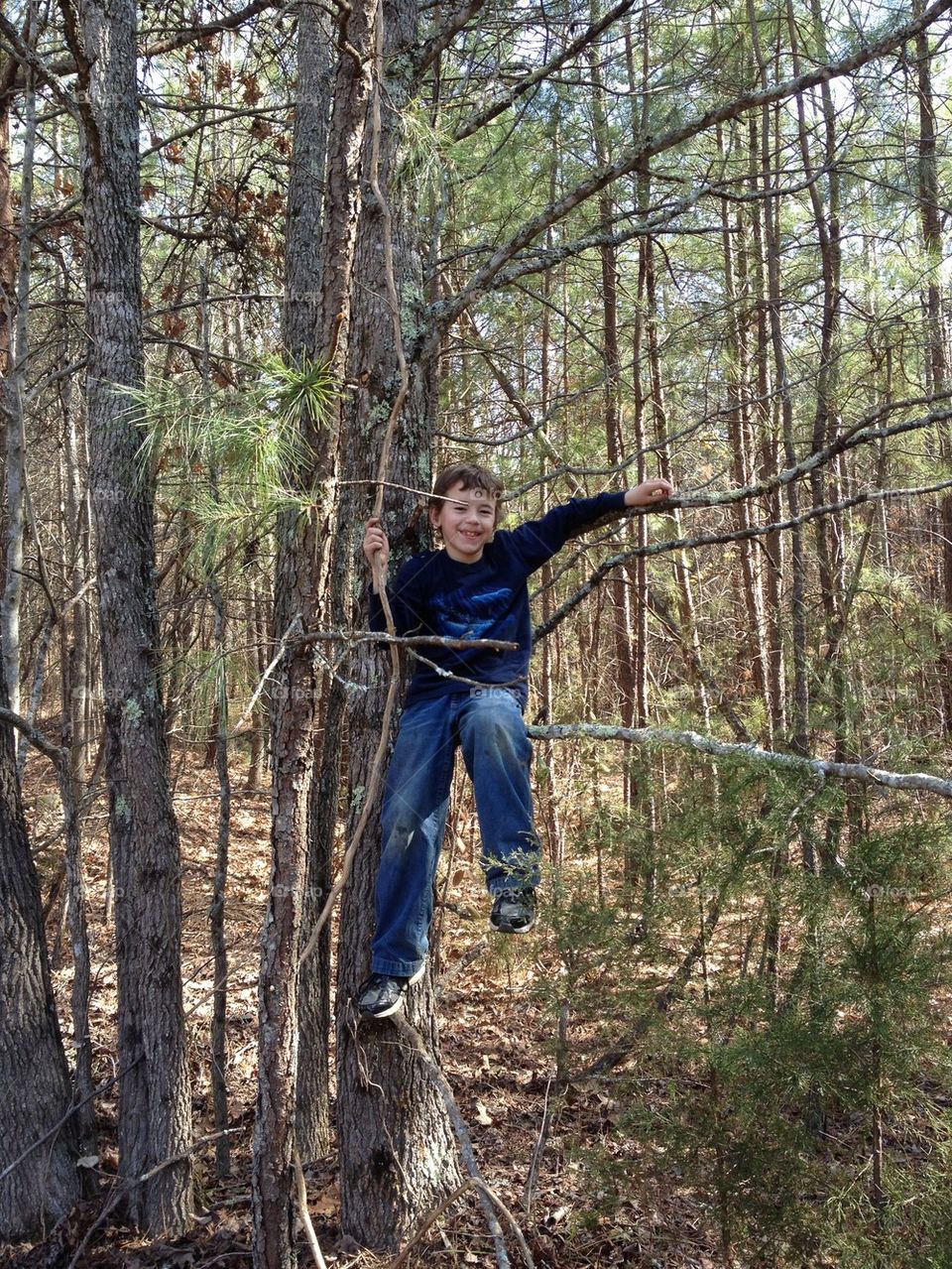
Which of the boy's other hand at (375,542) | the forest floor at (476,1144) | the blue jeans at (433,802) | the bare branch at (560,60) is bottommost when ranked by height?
the forest floor at (476,1144)

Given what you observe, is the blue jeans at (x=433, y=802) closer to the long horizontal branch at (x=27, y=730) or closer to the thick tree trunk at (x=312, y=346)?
the thick tree trunk at (x=312, y=346)

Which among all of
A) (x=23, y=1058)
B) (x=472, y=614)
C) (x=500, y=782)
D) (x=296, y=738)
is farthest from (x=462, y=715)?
(x=23, y=1058)

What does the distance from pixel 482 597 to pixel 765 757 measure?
→ 104 cm

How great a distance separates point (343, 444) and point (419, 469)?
28 centimetres

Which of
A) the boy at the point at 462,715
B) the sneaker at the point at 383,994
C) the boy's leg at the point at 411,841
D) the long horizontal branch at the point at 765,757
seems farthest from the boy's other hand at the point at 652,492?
the sneaker at the point at 383,994

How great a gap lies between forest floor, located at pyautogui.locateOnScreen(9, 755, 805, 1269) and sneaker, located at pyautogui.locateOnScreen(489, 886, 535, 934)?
30 cm

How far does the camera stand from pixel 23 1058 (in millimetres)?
3703

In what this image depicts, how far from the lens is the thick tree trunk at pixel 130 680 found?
12.0 ft

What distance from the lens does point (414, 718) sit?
2.87 meters

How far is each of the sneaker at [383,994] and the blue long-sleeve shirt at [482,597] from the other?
82 centimetres

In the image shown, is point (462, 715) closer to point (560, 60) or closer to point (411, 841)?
point (411, 841)

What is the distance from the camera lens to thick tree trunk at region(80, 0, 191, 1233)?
3658 mm

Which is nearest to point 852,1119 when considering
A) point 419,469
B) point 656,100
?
point 419,469

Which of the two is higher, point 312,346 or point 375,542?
point 312,346
